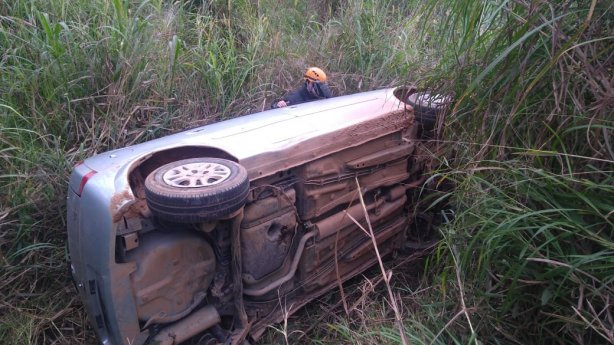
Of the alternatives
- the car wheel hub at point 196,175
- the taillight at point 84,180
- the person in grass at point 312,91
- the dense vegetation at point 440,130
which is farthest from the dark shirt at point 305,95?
the taillight at point 84,180

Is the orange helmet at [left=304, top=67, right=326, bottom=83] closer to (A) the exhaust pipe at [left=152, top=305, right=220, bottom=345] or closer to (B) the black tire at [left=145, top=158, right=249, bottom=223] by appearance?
(B) the black tire at [left=145, top=158, right=249, bottom=223]

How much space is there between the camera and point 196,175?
7.91 ft

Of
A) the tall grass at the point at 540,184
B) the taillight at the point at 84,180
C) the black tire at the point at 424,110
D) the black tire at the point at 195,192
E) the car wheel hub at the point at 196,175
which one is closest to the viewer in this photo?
the tall grass at the point at 540,184

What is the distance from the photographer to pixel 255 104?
511 cm

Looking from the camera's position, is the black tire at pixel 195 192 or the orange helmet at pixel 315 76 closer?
the black tire at pixel 195 192

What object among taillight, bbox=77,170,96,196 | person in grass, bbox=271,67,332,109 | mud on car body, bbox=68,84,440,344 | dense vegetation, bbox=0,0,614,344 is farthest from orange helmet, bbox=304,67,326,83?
taillight, bbox=77,170,96,196

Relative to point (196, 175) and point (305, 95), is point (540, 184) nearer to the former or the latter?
point (196, 175)

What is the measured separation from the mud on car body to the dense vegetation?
0.35m

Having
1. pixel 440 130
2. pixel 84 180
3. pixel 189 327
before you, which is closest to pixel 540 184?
pixel 440 130

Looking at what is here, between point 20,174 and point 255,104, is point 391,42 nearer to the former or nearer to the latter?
point 255,104

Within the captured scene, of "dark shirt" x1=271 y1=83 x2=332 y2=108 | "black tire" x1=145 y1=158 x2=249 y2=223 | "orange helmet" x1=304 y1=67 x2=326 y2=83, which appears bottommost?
"dark shirt" x1=271 y1=83 x2=332 y2=108

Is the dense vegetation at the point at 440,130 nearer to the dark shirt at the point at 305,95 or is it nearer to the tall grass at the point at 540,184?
the tall grass at the point at 540,184

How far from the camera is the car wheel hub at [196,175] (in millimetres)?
2332

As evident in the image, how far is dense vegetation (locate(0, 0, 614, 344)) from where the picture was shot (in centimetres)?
180
